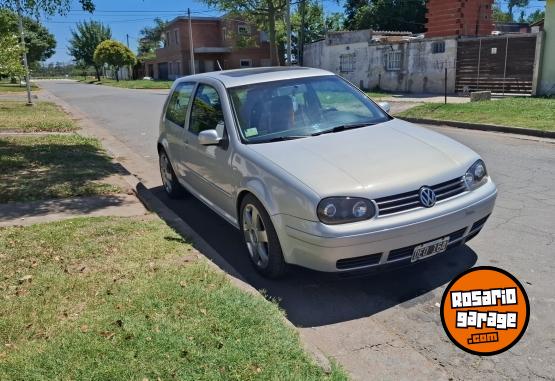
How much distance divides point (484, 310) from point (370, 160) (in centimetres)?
154

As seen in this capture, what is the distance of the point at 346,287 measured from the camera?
4051mm

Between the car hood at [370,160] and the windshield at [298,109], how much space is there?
211mm

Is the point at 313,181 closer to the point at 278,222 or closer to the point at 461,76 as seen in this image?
the point at 278,222

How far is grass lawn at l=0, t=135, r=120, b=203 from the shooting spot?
692 cm

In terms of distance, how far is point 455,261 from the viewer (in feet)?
14.4

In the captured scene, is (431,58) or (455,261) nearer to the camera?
(455,261)

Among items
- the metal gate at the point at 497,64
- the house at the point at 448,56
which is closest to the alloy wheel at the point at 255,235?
the house at the point at 448,56

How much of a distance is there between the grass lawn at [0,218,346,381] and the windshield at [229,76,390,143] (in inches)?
51.6

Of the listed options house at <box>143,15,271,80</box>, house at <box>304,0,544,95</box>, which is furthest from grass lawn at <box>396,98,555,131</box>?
house at <box>143,15,271,80</box>

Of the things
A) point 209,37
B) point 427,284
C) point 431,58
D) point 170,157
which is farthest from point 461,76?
point 209,37

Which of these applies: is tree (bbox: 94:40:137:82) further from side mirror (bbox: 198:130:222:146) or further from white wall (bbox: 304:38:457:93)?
side mirror (bbox: 198:130:222:146)

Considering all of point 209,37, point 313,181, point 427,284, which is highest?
point 209,37

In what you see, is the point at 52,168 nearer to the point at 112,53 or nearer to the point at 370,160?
the point at 370,160

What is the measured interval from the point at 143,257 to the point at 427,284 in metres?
2.40
